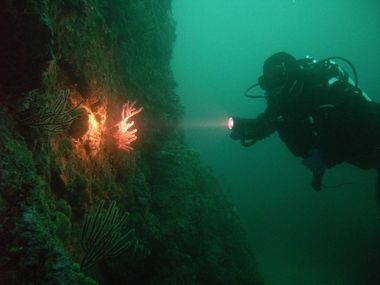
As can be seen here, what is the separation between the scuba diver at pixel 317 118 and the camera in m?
4.66

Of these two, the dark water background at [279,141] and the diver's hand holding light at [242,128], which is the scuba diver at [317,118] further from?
the dark water background at [279,141]

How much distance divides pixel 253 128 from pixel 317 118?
95 cm

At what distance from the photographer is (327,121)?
479 centimetres

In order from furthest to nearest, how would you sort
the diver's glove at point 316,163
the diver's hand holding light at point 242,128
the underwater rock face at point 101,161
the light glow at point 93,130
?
1. the diver's hand holding light at point 242,128
2. the diver's glove at point 316,163
3. the light glow at point 93,130
4. the underwater rock face at point 101,161

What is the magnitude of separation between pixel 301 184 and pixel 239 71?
4838 cm

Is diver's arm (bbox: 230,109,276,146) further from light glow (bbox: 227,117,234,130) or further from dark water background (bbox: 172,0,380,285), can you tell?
dark water background (bbox: 172,0,380,285)

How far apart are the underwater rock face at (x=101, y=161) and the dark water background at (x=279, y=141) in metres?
1.77

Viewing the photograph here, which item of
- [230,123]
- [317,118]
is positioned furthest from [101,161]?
[317,118]

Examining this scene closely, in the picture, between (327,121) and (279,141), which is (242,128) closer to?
(327,121)

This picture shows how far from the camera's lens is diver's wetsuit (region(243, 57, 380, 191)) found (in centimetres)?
463

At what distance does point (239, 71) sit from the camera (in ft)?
320

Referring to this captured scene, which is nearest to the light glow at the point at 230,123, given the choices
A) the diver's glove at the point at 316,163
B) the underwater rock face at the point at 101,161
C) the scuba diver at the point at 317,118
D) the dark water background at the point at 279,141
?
the scuba diver at the point at 317,118

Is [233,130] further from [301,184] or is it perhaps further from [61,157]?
[301,184]

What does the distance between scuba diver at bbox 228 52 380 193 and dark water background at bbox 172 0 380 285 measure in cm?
88
